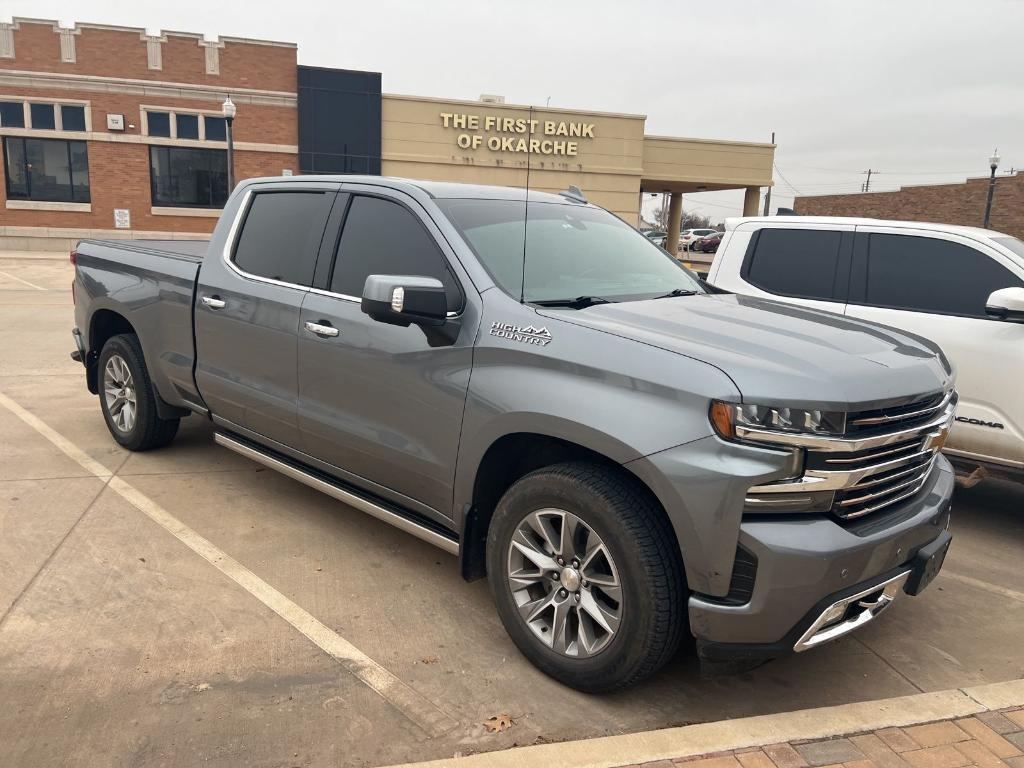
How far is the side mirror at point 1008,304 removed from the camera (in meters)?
4.62

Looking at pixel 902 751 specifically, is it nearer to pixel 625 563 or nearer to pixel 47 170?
pixel 625 563

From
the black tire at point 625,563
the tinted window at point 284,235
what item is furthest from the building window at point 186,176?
the black tire at point 625,563

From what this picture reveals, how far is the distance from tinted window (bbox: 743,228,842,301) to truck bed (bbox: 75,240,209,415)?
3.98 meters

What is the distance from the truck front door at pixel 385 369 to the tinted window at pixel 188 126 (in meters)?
29.9

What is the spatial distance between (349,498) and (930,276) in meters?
4.02

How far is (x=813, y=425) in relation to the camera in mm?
2537

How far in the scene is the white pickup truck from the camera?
4809 mm

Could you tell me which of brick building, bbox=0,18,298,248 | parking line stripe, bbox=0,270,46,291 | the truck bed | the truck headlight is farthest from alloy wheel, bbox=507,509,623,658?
brick building, bbox=0,18,298,248

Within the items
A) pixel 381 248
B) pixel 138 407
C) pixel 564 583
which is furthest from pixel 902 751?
pixel 138 407

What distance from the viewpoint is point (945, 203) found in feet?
111

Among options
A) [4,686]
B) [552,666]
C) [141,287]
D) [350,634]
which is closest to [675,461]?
[552,666]

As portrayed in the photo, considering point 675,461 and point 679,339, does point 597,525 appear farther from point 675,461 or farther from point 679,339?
point 679,339

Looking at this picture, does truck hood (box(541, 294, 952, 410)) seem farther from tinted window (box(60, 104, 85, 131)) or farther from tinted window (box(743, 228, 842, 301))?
tinted window (box(60, 104, 85, 131))

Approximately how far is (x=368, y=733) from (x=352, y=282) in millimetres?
2083
